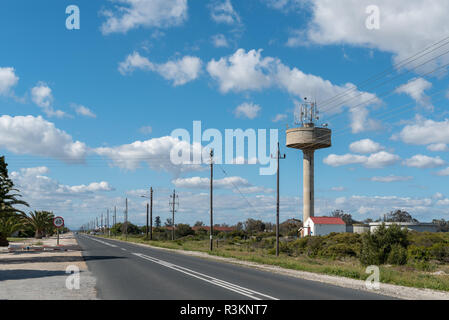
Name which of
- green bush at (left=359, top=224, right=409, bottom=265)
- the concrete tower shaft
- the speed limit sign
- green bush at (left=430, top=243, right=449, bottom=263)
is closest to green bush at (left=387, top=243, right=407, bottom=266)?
green bush at (left=359, top=224, right=409, bottom=265)

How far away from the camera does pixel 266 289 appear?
572 inches

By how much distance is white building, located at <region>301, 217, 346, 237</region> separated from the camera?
87500 millimetres

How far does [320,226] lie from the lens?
290ft

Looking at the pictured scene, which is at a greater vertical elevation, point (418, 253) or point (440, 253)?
point (418, 253)

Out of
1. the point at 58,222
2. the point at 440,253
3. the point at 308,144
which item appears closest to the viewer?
the point at 58,222

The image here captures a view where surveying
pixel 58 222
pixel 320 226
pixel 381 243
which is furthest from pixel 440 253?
pixel 320 226

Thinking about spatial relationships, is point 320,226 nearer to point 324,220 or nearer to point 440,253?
point 324,220

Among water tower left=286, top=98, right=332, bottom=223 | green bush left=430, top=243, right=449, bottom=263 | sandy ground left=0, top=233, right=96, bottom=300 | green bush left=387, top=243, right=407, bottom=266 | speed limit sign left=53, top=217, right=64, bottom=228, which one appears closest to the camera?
sandy ground left=0, top=233, right=96, bottom=300

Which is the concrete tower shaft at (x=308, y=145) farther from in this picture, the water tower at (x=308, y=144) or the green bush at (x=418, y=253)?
the green bush at (x=418, y=253)

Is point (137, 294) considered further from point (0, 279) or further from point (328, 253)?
point (328, 253)

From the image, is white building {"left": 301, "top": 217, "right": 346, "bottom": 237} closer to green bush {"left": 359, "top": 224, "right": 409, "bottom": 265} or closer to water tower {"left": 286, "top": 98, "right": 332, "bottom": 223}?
water tower {"left": 286, "top": 98, "right": 332, "bottom": 223}
